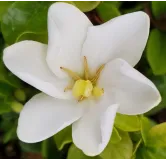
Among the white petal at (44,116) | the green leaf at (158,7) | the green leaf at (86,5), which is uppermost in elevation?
the green leaf at (86,5)

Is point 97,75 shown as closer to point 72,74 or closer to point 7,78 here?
point 72,74

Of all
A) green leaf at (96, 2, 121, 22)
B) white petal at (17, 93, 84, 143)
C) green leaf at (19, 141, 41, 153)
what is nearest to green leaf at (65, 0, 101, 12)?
green leaf at (96, 2, 121, 22)

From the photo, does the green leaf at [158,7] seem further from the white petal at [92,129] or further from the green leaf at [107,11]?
the white petal at [92,129]

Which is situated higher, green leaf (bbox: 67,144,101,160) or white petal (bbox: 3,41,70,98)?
white petal (bbox: 3,41,70,98)

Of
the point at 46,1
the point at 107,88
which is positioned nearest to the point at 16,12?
the point at 46,1

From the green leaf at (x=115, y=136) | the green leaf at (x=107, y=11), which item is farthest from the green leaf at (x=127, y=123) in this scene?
the green leaf at (x=107, y=11)

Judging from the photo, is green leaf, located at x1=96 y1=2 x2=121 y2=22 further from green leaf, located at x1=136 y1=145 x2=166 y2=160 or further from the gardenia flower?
green leaf, located at x1=136 y1=145 x2=166 y2=160

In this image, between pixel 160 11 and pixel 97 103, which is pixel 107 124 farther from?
pixel 160 11
